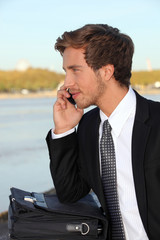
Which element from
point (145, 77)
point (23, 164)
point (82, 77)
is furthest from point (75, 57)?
point (145, 77)

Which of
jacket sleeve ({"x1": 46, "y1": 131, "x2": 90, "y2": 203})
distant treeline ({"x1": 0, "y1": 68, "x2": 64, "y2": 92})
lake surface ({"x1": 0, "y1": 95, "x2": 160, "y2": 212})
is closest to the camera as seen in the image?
jacket sleeve ({"x1": 46, "y1": 131, "x2": 90, "y2": 203})

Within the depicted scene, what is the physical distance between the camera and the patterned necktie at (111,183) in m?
1.84

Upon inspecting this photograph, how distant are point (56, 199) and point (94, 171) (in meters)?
0.25

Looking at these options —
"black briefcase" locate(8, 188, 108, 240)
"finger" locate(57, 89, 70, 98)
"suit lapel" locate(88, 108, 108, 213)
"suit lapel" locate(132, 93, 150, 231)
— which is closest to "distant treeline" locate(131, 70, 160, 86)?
"finger" locate(57, 89, 70, 98)

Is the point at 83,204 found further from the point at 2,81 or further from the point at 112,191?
the point at 2,81

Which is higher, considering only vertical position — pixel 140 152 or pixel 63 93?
pixel 63 93

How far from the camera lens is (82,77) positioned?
192cm

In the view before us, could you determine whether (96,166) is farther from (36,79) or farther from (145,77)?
(36,79)

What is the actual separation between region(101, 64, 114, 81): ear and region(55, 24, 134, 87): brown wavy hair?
15 mm

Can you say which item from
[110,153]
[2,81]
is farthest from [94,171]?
[2,81]

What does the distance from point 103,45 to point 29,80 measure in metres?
79.8

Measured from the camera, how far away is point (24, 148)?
26.5 ft

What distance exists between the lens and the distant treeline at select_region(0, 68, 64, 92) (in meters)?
74.6

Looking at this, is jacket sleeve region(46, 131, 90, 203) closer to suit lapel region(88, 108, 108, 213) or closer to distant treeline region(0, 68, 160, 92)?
suit lapel region(88, 108, 108, 213)
